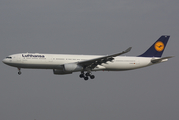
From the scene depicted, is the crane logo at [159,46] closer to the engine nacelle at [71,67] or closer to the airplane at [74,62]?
the airplane at [74,62]

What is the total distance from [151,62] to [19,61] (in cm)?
2352

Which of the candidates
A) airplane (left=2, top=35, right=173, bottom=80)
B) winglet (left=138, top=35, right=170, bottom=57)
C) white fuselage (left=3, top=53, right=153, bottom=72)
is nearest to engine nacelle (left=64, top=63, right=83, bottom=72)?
airplane (left=2, top=35, right=173, bottom=80)

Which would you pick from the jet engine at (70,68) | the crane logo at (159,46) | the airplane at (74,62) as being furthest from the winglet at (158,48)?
the jet engine at (70,68)

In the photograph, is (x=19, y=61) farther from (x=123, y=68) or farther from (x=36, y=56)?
(x=123, y=68)

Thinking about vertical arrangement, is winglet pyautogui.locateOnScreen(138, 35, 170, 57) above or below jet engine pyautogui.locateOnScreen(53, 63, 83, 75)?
above

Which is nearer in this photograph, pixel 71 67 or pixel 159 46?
pixel 71 67

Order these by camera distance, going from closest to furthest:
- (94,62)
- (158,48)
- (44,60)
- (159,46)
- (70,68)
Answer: (70,68), (44,60), (94,62), (158,48), (159,46)

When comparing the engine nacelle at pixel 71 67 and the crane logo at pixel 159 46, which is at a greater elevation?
the crane logo at pixel 159 46

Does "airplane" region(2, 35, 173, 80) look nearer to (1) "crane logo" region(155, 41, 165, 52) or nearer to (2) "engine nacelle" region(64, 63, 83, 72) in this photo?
(2) "engine nacelle" region(64, 63, 83, 72)

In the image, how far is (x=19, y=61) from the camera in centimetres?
4941

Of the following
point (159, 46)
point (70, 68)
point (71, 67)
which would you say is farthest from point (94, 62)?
point (159, 46)

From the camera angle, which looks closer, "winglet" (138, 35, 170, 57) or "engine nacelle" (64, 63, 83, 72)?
"engine nacelle" (64, 63, 83, 72)

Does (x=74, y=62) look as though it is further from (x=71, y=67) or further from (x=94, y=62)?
(x=94, y=62)

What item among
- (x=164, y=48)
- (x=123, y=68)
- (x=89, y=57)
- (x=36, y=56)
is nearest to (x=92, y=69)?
(x=89, y=57)
